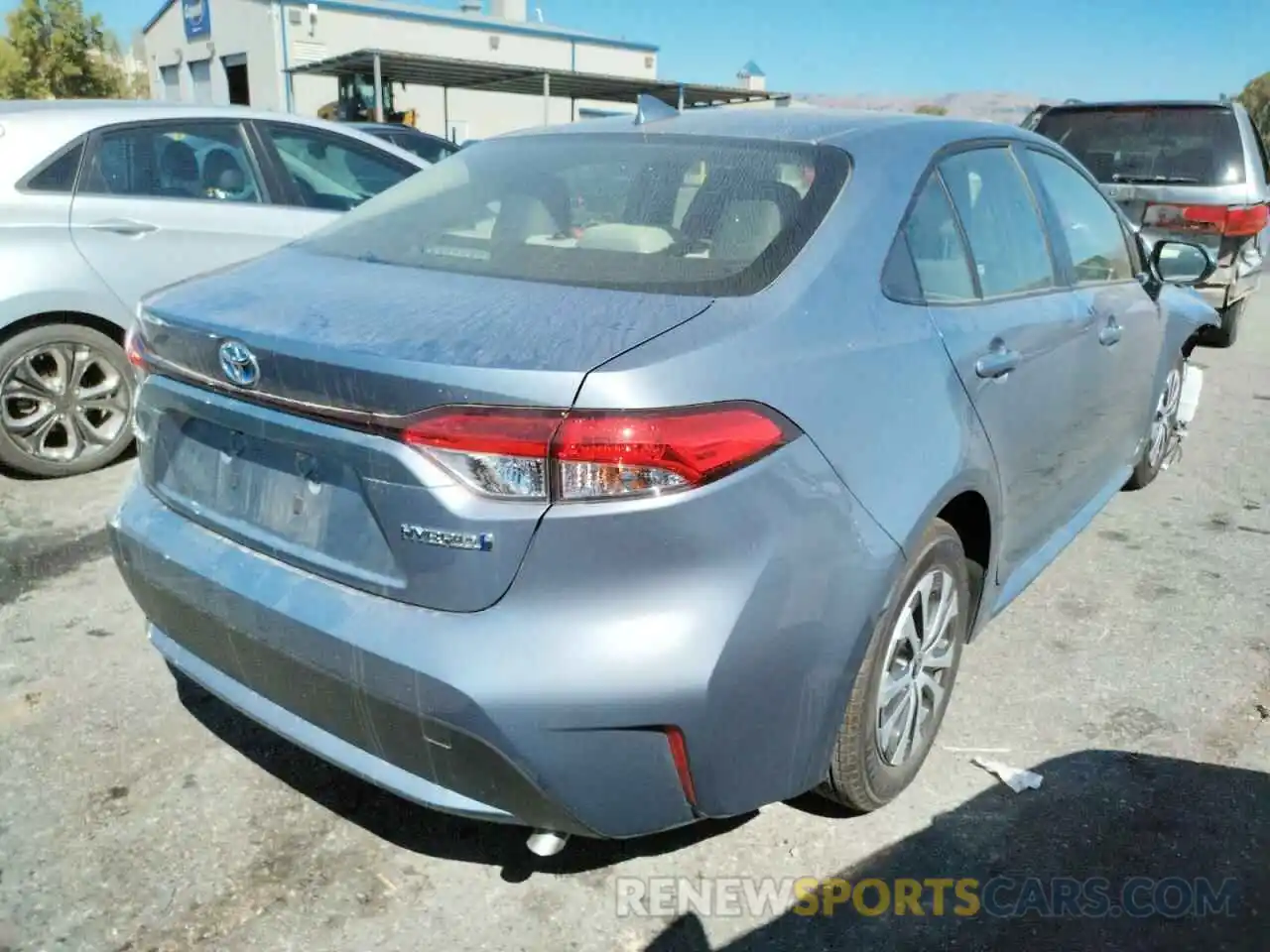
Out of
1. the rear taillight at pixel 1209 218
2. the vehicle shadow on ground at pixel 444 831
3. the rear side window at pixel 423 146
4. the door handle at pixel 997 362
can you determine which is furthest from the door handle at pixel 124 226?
the rear taillight at pixel 1209 218

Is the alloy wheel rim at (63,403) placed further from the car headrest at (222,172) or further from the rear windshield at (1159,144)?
the rear windshield at (1159,144)

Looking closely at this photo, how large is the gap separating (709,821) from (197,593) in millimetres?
1305

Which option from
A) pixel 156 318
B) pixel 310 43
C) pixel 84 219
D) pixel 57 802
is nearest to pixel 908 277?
pixel 156 318

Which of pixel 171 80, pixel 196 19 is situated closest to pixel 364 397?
pixel 196 19

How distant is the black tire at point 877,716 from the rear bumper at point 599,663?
11 centimetres

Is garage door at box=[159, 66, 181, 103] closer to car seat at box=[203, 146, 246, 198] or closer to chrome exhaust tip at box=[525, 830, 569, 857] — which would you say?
car seat at box=[203, 146, 246, 198]

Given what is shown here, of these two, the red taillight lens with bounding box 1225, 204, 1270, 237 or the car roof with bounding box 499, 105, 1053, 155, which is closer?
the car roof with bounding box 499, 105, 1053, 155

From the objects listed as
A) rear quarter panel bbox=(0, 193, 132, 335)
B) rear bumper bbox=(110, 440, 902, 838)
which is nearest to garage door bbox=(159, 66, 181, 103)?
rear quarter panel bbox=(0, 193, 132, 335)

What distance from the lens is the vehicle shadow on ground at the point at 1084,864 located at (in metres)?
2.16

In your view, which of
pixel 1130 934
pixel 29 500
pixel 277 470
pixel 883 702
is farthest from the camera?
pixel 29 500

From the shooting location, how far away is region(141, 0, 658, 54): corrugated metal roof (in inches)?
1241

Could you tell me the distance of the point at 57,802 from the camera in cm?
249

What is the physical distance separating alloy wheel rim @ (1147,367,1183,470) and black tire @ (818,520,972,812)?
254 cm

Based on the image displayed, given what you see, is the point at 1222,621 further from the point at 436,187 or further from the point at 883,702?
the point at 436,187
